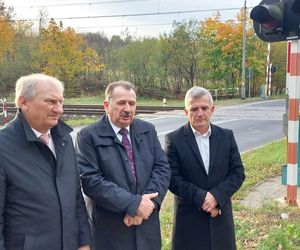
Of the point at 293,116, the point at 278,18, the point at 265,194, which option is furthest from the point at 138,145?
the point at 265,194

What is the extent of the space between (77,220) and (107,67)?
3694cm

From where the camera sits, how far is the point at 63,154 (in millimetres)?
2826

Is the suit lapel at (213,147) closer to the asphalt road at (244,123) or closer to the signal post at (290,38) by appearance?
the signal post at (290,38)

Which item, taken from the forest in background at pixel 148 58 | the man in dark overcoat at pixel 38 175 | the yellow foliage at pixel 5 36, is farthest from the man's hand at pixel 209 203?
the yellow foliage at pixel 5 36

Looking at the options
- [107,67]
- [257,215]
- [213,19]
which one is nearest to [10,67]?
[107,67]

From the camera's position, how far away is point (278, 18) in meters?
5.27

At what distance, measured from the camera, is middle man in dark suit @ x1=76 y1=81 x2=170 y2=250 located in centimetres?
301

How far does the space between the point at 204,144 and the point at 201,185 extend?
341 millimetres

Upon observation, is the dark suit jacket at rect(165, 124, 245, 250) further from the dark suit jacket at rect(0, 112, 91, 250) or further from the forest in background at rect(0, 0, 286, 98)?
the forest in background at rect(0, 0, 286, 98)

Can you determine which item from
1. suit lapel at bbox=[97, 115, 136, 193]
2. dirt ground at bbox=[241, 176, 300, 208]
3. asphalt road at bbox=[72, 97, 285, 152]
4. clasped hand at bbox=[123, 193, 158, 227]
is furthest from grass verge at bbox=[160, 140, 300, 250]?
asphalt road at bbox=[72, 97, 285, 152]

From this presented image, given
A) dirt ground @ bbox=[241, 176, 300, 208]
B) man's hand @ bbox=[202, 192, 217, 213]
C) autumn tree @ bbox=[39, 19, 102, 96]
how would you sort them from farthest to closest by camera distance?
autumn tree @ bbox=[39, 19, 102, 96] < dirt ground @ bbox=[241, 176, 300, 208] < man's hand @ bbox=[202, 192, 217, 213]

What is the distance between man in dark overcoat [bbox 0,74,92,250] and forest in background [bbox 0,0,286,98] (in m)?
31.4

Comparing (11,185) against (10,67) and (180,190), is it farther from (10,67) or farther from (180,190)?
(10,67)

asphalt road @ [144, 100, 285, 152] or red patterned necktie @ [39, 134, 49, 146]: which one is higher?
red patterned necktie @ [39, 134, 49, 146]
